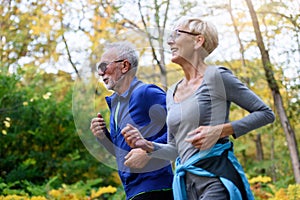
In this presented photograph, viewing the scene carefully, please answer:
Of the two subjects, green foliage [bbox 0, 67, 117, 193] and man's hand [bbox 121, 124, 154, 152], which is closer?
man's hand [bbox 121, 124, 154, 152]

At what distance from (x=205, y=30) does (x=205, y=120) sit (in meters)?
0.35

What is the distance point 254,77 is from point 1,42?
5104mm

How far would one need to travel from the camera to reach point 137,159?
219 cm

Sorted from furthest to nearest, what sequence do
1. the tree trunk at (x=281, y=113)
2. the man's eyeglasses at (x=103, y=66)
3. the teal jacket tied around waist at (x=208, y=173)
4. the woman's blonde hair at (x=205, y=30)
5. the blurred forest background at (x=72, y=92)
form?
the tree trunk at (x=281, y=113)
the blurred forest background at (x=72, y=92)
the man's eyeglasses at (x=103, y=66)
the woman's blonde hair at (x=205, y=30)
the teal jacket tied around waist at (x=208, y=173)

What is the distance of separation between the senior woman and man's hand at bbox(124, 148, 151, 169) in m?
0.07

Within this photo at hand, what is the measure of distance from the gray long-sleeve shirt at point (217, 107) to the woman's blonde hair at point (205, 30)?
0.30 feet

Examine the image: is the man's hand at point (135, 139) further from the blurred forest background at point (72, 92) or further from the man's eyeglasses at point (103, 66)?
the blurred forest background at point (72, 92)

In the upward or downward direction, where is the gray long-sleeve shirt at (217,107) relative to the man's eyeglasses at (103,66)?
downward

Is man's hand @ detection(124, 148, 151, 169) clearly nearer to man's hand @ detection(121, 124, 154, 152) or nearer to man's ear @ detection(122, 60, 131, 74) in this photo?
man's hand @ detection(121, 124, 154, 152)

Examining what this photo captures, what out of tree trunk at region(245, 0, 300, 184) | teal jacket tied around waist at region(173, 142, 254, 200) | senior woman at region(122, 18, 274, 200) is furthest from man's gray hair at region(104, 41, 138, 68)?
tree trunk at region(245, 0, 300, 184)

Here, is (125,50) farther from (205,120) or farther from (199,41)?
(205,120)

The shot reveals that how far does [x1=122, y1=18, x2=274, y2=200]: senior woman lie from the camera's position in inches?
75.6

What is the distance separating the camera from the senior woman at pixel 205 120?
192 centimetres

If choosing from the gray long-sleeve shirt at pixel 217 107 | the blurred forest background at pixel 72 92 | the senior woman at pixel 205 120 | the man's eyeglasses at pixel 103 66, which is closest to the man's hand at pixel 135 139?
the senior woman at pixel 205 120
